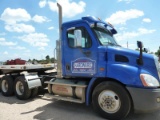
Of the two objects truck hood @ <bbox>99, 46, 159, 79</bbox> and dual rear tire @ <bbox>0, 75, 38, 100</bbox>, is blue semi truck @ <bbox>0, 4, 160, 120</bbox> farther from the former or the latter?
dual rear tire @ <bbox>0, 75, 38, 100</bbox>

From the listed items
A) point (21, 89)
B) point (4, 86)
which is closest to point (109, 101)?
point (21, 89)

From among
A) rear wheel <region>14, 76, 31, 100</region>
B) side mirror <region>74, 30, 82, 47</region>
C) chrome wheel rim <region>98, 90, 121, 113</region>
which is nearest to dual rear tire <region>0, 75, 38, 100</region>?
rear wheel <region>14, 76, 31, 100</region>

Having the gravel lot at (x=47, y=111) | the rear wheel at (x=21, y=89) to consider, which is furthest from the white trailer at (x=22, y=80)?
the gravel lot at (x=47, y=111)

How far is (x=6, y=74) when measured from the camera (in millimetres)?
9172

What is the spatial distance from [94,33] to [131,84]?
184 centimetres

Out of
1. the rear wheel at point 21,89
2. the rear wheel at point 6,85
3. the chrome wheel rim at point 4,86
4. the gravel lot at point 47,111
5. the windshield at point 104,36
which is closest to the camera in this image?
the gravel lot at point 47,111

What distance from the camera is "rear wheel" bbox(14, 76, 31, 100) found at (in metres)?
7.70

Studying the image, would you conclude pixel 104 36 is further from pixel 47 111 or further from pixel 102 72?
pixel 47 111

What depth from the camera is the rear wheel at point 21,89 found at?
7.70 meters

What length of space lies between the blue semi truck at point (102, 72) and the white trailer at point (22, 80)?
1.21m

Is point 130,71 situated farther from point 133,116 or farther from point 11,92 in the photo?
point 11,92

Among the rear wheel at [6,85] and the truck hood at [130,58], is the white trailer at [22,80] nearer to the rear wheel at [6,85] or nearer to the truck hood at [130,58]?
the rear wheel at [6,85]

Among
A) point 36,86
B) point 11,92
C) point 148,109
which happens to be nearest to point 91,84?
point 148,109

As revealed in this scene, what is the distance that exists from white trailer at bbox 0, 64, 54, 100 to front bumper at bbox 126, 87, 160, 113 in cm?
384
